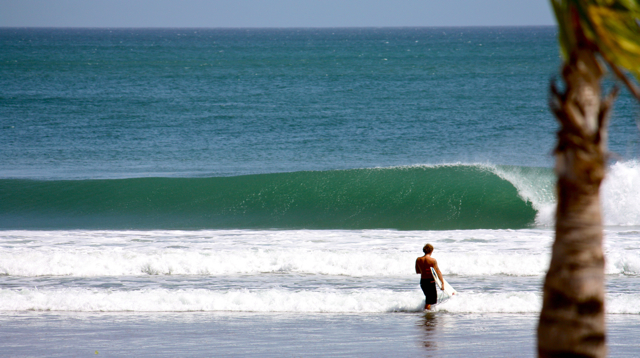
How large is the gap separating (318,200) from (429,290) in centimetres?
1116

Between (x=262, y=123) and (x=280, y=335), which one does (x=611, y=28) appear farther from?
(x=262, y=123)

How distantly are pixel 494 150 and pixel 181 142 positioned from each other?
589 inches

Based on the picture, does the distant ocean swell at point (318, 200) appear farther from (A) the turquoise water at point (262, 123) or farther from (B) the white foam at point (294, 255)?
(B) the white foam at point (294, 255)

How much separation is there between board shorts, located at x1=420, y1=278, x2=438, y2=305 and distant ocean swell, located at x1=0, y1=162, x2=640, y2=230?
8182mm

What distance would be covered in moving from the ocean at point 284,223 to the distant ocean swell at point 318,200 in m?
0.09

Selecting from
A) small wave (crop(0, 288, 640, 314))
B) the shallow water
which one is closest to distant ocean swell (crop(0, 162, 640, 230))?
small wave (crop(0, 288, 640, 314))

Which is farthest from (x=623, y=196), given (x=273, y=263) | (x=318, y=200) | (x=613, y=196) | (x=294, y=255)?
(x=273, y=263)

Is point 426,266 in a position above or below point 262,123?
below

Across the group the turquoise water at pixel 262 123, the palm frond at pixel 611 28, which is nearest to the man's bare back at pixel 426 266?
the palm frond at pixel 611 28

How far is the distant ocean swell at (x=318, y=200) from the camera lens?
17.9 m

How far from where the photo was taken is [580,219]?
2848mm

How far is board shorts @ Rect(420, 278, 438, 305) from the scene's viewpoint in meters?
9.29

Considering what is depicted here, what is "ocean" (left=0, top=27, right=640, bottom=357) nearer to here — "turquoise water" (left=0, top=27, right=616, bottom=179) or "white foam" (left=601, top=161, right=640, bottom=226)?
"white foam" (left=601, top=161, right=640, bottom=226)

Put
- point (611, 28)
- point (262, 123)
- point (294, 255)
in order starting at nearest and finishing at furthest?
1. point (611, 28)
2. point (294, 255)
3. point (262, 123)
